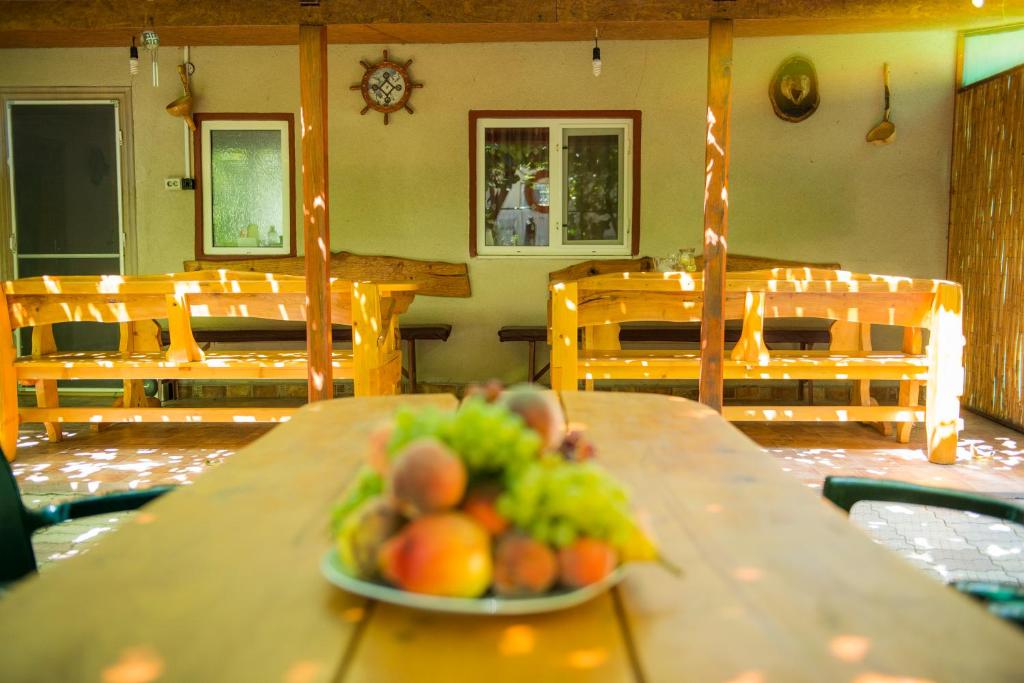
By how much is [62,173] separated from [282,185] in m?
1.80

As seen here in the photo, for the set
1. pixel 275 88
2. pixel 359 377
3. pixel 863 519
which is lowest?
pixel 863 519

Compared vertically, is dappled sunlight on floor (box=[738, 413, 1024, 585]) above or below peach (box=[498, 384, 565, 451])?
below

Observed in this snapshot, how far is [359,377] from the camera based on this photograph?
483 cm

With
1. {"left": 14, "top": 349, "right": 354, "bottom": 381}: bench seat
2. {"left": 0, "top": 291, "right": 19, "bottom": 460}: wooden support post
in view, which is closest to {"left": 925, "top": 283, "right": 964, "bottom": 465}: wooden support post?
{"left": 14, "top": 349, "right": 354, "bottom": 381}: bench seat

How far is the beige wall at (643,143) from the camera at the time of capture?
6914mm

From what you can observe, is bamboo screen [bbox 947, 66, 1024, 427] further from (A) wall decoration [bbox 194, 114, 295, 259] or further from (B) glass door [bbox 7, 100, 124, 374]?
(B) glass door [bbox 7, 100, 124, 374]

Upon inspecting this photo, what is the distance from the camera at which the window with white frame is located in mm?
7070

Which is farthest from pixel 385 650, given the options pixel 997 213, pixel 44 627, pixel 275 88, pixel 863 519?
pixel 275 88

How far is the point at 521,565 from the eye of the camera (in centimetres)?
89

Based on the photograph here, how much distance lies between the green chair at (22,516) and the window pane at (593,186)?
564 centimetres

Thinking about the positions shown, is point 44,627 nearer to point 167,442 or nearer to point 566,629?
point 566,629

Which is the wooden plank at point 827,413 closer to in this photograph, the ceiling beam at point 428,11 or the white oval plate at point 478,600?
the ceiling beam at point 428,11

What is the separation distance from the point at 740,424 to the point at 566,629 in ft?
18.0

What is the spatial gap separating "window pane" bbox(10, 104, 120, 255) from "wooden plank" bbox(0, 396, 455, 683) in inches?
259
